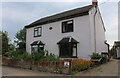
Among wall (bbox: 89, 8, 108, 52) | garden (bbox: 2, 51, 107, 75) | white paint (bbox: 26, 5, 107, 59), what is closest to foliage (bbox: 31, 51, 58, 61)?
garden (bbox: 2, 51, 107, 75)

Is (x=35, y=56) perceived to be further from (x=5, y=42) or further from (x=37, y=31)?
(x=5, y=42)

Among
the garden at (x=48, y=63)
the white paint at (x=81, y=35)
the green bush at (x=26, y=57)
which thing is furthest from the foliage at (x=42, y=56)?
the white paint at (x=81, y=35)

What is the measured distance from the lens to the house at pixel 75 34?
23359mm

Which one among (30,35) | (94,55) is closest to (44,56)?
(94,55)

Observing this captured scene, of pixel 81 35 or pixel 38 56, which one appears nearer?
pixel 38 56

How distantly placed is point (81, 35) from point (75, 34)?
3.14 ft

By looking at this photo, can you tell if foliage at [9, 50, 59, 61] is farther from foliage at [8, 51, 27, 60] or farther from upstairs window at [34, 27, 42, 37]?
upstairs window at [34, 27, 42, 37]

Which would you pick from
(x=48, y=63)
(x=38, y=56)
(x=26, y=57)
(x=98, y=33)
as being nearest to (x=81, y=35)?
(x=98, y=33)

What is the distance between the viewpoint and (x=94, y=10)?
81.4 ft

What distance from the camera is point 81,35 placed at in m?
23.8

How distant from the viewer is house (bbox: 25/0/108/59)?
76.6 feet

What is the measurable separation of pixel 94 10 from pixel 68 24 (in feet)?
11.9

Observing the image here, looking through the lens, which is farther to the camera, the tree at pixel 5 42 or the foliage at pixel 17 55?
the tree at pixel 5 42

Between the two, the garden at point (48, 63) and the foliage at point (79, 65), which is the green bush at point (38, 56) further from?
the foliage at point (79, 65)
